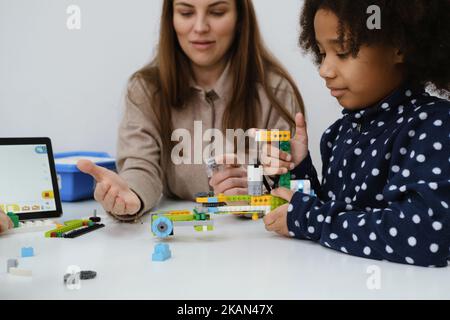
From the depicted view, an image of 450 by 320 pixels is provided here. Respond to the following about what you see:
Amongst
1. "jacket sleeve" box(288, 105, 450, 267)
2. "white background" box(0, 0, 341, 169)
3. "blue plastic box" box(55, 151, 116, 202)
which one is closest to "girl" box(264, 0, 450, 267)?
"jacket sleeve" box(288, 105, 450, 267)

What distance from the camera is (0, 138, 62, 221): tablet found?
93cm

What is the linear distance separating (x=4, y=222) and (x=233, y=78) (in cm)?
56

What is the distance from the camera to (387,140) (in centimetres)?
75

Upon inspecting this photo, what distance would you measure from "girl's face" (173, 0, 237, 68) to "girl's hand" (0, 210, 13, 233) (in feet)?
1.64

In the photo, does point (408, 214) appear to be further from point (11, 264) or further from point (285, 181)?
point (11, 264)

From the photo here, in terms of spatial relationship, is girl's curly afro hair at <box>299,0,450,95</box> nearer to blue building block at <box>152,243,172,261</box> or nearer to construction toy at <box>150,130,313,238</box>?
construction toy at <box>150,130,313,238</box>

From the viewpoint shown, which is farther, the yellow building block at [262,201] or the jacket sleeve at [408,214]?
the yellow building block at [262,201]

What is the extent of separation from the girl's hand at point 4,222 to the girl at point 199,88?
28 cm

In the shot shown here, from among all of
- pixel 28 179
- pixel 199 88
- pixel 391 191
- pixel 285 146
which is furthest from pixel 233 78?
pixel 391 191

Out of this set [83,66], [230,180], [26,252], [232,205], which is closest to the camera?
[26,252]

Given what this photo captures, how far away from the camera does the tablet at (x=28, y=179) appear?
93 cm

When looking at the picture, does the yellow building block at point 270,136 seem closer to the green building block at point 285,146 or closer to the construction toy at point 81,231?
the green building block at point 285,146

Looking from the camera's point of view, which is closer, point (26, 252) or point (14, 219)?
point (26, 252)

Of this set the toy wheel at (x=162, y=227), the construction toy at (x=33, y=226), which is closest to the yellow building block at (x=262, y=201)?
the toy wheel at (x=162, y=227)
